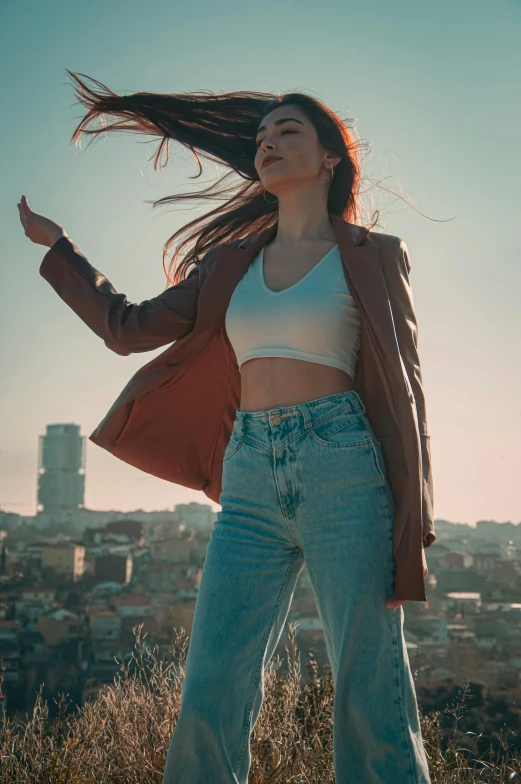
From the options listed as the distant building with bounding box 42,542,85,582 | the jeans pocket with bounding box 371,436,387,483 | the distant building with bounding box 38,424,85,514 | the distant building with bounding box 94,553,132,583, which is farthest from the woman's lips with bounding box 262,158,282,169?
the distant building with bounding box 38,424,85,514

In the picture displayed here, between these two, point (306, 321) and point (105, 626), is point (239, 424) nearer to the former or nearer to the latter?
point (306, 321)

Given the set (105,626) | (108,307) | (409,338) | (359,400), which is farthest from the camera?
(105,626)

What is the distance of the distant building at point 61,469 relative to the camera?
404 ft

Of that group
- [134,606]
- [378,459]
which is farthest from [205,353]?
[134,606]

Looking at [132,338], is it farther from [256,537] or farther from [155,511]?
[155,511]

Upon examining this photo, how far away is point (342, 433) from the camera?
2240 millimetres

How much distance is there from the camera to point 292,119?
2.76 meters

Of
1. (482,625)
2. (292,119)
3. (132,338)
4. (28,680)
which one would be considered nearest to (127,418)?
(132,338)

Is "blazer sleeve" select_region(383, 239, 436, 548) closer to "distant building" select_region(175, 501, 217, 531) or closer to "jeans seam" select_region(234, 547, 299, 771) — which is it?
"jeans seam" select_region(234, 547, 299, 771)

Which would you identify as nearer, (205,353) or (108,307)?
(108,307)

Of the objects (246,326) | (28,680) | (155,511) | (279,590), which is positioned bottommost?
(28,680)

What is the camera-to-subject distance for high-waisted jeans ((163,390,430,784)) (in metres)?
2.05

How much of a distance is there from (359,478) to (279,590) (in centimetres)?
38

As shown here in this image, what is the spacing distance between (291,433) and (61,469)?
12520 centimetres
